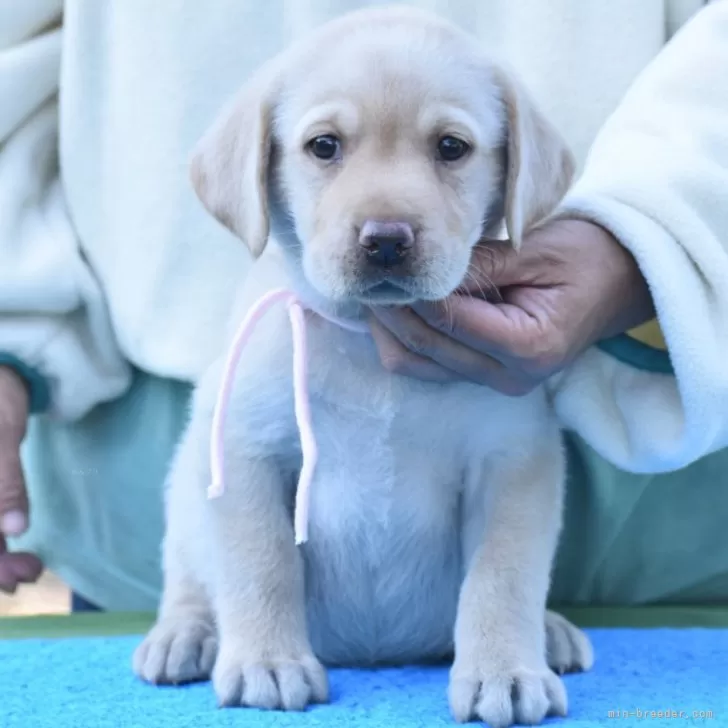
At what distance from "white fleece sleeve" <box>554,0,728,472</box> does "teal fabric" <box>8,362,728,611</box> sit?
0.28 metres

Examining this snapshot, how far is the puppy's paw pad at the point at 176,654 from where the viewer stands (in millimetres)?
1564

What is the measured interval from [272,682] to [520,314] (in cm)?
55

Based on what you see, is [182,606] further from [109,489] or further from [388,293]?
[388,293]

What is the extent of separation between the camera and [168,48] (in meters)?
2.02

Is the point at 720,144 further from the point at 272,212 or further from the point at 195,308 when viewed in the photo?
the point at 195,308

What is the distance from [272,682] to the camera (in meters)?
1.43

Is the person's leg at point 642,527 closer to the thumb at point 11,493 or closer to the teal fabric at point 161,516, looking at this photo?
the teal fabric at point 161,516

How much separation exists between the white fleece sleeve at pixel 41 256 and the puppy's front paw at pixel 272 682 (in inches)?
28.4

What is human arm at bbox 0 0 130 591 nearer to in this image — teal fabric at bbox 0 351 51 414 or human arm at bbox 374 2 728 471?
teal fabric at bbox 0 351 51 414

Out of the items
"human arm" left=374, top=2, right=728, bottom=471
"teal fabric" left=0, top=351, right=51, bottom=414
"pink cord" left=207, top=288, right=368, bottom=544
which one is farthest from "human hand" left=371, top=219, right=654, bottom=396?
"teal fabric" left=0, top=351, right=51, bottom=414

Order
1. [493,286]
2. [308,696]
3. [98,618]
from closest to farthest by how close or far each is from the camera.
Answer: [308,696]
[493,286]
[98,618]

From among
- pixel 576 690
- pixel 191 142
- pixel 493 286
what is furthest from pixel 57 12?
pixel 576 690

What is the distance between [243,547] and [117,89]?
922 mm

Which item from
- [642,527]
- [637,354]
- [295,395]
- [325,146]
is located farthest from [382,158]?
[642,527]
